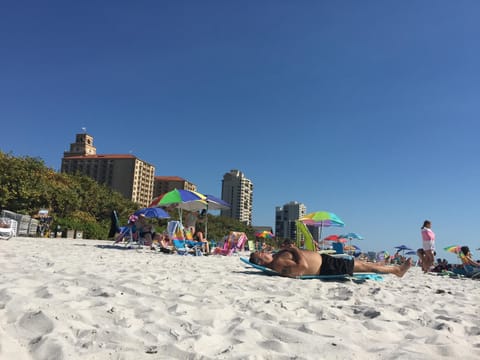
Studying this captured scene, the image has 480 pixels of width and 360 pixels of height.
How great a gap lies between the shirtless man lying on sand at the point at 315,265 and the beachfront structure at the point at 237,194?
4351 inches

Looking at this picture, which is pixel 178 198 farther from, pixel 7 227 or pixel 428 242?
pixel 428 242

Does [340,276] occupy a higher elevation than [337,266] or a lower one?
lower

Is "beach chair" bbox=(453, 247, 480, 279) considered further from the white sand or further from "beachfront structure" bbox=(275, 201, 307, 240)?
"beachfront structure" bbox=(275, 201, 307, 240)

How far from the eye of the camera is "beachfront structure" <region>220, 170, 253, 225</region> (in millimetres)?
117069

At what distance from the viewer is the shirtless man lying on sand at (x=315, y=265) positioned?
4.91m

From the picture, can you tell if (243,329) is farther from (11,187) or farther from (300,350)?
(11,187)

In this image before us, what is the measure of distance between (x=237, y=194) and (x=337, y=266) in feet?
370

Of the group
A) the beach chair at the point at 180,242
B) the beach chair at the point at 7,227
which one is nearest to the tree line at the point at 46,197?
the beach chair at the point at 7,227

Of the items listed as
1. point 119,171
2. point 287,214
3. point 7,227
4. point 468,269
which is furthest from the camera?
point 287,214

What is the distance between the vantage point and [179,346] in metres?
1.81

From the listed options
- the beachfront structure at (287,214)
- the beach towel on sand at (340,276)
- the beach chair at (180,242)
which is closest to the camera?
the beach towel on sand at (340,276)

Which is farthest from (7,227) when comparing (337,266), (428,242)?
(428,242)

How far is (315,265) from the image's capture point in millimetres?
4988

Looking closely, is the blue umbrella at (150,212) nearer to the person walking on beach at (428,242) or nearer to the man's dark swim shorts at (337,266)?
the man's dark swim shorts at (337,266)
